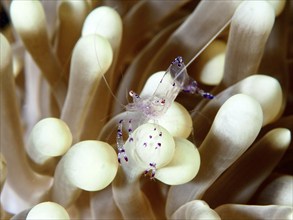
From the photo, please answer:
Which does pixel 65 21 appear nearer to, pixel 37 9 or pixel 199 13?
pixel 37 9

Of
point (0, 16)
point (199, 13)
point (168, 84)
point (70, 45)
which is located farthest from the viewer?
point (0, 16)

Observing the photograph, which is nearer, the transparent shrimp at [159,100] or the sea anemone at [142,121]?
the sea anemone at [142,121]

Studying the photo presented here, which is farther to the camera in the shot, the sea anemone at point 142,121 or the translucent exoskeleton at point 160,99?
the translucent exoskeleton at point 160,99

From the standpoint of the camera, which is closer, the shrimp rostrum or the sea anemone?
the sea anemone

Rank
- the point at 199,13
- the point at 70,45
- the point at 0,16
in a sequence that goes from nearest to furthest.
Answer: the point at 199,13
the point at 70,45
the point at 0,16

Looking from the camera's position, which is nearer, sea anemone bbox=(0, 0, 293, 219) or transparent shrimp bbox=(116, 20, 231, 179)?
sea anemone bbox=(0, 0, 293, 219)

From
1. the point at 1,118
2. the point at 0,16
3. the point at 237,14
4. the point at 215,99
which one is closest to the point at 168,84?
the point at 215,99

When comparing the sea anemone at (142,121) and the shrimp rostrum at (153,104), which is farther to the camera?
the shrimp rostrum at (153,104)

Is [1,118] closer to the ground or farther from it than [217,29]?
closer to the ground
